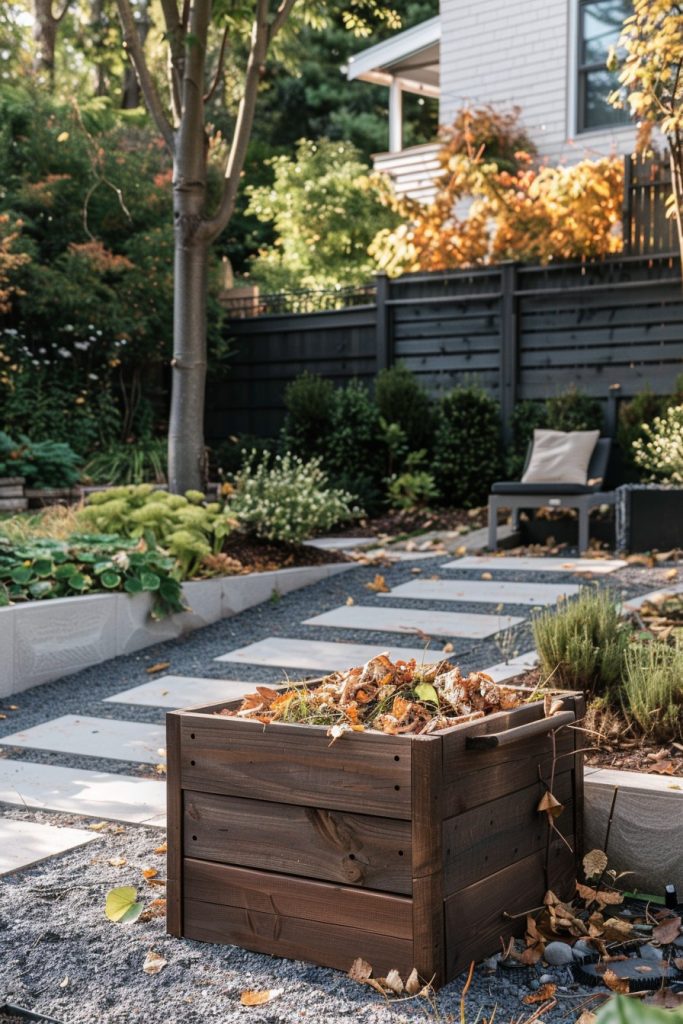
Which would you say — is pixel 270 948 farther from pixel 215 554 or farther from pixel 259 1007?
pixel 215 554

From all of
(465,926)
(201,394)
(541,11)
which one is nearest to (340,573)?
(201,394)

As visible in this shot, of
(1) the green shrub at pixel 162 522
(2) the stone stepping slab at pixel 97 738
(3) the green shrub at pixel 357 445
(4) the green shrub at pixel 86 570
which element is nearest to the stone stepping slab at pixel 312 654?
(4) the green shrub at pixel 86 570

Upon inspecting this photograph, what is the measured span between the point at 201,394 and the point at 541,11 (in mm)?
7381

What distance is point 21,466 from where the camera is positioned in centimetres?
1000

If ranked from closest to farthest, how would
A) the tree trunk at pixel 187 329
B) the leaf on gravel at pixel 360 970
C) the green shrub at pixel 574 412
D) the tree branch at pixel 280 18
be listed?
the leaf on gravel at pixel 360 970
the tree trunk at pixel 187 329
the tree branch at pixel 280 18
the green shrub at pixel 574 412

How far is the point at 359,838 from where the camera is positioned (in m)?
2.36

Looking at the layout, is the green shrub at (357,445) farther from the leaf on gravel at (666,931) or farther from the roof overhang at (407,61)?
the leaf on gravel at (666,931)

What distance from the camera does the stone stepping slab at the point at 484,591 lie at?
6363 mm

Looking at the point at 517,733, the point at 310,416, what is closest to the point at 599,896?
the point at 517,733

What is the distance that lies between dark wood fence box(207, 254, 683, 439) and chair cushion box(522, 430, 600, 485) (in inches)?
48.3

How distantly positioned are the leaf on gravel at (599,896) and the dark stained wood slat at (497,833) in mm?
151

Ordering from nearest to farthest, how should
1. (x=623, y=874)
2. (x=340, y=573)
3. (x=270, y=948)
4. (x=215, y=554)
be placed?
1. (x=270, y=948)
2. (x=623, y=874)
3. (x=215, y=554)
4. (x=340, y=573)

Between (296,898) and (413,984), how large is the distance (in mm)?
321

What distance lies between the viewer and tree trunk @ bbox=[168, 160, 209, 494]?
7.71m
